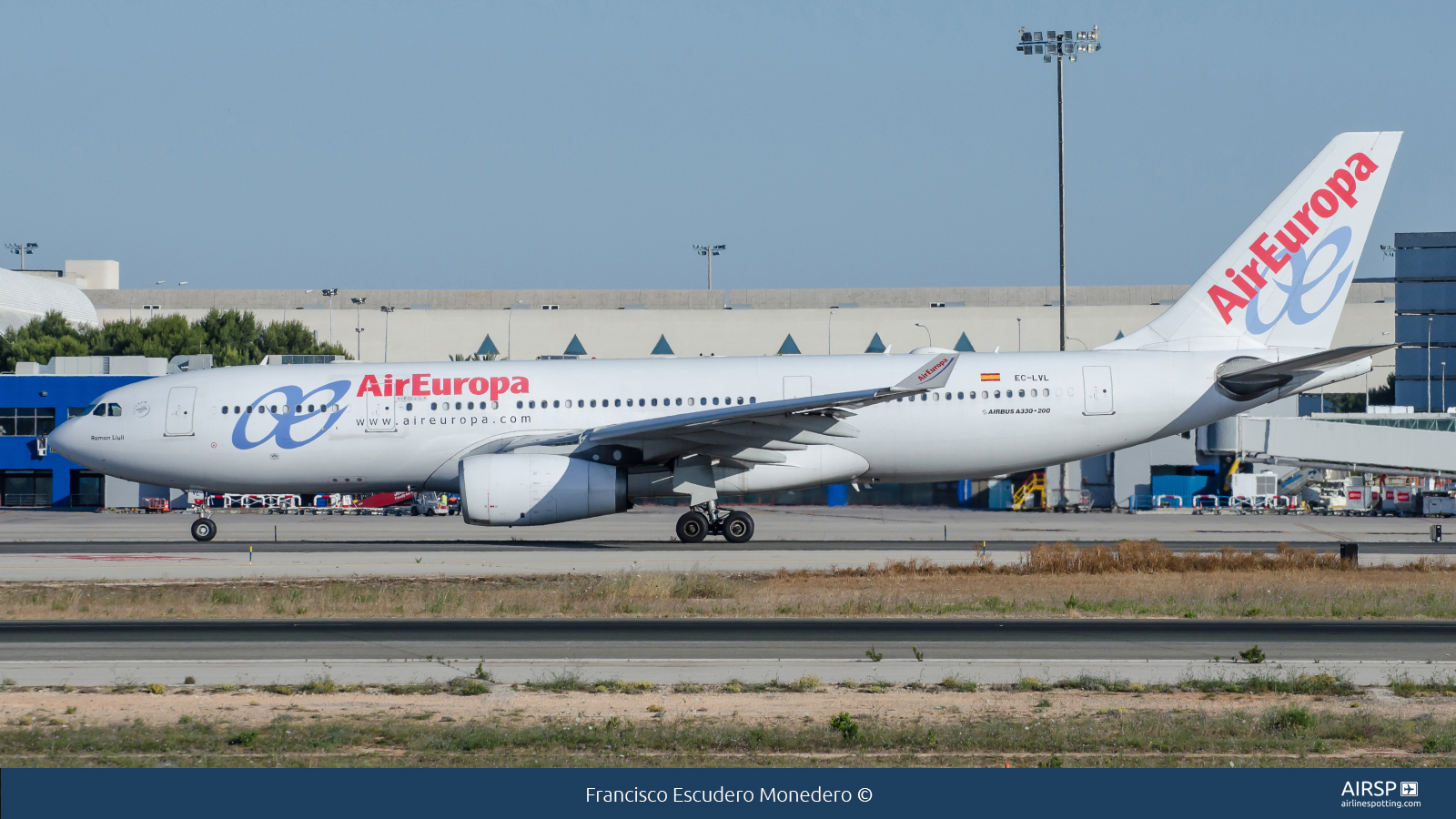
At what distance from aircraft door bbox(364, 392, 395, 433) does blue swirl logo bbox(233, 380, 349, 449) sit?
63 cm

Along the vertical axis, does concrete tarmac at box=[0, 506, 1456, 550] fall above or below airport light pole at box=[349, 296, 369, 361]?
below

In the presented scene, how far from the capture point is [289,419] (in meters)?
29.7

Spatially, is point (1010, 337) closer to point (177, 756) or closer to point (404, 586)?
point (404, 586)

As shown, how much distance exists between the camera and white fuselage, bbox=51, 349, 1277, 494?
29.6 metres

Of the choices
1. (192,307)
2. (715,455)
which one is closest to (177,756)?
(715,455)

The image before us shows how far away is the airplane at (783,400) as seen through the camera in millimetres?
29406

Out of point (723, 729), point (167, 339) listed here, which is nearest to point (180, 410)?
point (723, 729)

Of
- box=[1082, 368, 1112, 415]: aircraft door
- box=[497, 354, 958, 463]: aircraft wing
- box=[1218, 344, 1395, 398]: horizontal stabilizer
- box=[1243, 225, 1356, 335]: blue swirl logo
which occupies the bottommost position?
box=[497, 354, 958, 463]: aircraft wing

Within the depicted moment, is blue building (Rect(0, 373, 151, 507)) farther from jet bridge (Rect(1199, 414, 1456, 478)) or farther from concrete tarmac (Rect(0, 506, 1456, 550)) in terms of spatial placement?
jet bridge (Rect(1199, 414, 1456, 478))

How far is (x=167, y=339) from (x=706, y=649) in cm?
7413

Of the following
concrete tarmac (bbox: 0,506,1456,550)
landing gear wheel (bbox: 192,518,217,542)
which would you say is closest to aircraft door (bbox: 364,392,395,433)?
concrete tarmac (bbox: 0,506,1456,550)

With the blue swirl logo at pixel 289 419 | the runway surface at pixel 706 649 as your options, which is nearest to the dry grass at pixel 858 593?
the runway surface at pixel 706 649

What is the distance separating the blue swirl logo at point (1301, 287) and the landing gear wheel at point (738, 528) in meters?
12.7

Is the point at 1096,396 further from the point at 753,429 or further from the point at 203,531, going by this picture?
the point at 203,531
